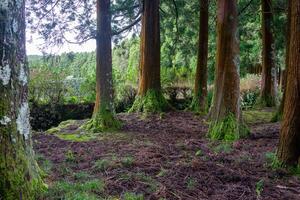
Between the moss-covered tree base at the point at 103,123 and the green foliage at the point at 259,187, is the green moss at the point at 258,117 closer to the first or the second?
the moss-covered tree base at the point at 103,123

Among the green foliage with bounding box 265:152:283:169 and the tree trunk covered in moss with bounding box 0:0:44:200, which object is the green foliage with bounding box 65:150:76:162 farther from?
the green foliage with bounding box 265:152:283:169

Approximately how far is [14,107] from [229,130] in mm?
5219

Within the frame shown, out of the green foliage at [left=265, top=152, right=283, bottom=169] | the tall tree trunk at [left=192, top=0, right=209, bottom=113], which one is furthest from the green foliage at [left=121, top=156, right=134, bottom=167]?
the tall tree trunk at [left=192, top=0, right=209, bottom=113]

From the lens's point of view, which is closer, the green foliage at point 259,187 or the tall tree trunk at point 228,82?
the green foliage at point 259,187

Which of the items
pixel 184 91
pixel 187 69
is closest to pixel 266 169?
→ pixel 184 91

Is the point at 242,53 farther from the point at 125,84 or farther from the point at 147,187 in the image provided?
the point at 147,187

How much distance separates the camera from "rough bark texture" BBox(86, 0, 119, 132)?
895 centimetres

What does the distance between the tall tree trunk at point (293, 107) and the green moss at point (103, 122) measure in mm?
4675

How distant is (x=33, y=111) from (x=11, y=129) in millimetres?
8833

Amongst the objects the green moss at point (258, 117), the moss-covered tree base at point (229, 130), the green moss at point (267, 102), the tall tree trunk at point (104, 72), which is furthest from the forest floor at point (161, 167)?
the green moss at point (267, 102)

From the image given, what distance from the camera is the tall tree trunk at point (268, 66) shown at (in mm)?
14219

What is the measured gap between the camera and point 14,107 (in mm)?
3471

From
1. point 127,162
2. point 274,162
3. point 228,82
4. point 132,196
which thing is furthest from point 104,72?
point 132,196

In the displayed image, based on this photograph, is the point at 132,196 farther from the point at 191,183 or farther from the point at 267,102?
the point at 267,102
